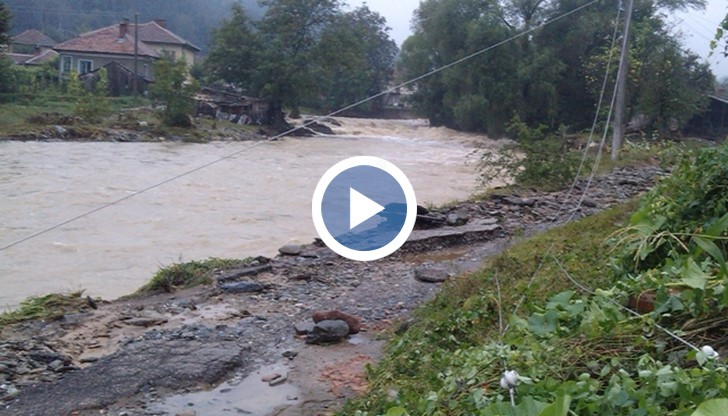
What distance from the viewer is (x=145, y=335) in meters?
5.29

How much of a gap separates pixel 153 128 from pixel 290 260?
794 inches

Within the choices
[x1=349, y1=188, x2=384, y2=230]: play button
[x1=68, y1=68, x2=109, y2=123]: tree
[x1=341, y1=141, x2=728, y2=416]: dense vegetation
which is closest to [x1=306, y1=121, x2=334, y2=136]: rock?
[x1=68, y1=68, x2=109, y2=123]: tree

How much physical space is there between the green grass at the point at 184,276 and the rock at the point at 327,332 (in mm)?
2128

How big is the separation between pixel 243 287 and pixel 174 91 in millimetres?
22836

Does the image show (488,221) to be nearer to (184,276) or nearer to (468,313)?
(184,276)

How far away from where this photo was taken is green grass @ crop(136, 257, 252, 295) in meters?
6.96

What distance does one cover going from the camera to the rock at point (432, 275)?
673 centimetres

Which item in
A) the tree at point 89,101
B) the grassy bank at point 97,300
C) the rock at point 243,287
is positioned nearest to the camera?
the grassy bank at point 97,300

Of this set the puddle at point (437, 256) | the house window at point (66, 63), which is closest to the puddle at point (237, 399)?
the puddle at point (437, 256)

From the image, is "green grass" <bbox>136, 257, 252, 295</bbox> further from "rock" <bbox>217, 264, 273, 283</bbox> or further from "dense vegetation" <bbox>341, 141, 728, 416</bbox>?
"dense vegetation" <bbox>341, 141, 728, 416</bbox>

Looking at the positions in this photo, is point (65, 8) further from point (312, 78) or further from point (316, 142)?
point (316, 142)

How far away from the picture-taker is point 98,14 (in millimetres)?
45281

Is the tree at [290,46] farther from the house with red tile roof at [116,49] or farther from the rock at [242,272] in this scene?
the rock at [242,272]

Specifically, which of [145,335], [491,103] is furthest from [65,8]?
[145,335]
